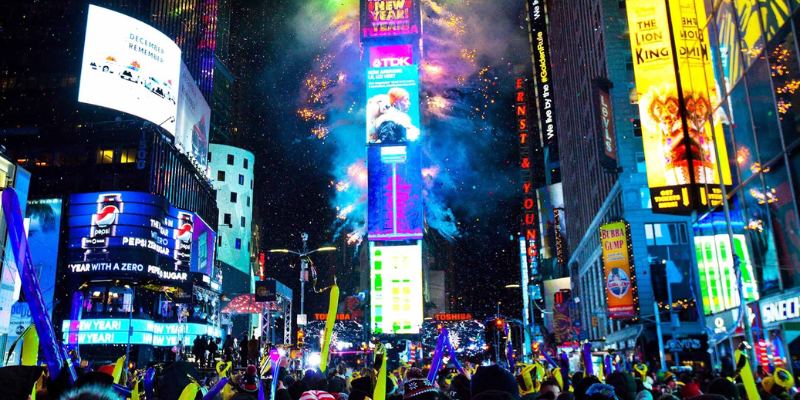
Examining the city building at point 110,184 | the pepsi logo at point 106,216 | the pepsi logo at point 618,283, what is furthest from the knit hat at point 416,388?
the pepsi logo at point 106,216

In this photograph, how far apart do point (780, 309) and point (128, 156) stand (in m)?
52.7

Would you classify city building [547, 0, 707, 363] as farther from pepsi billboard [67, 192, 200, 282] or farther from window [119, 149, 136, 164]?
window [119, 149, 136, 164]

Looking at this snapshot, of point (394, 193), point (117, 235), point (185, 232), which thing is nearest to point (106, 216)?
point (117, 235)

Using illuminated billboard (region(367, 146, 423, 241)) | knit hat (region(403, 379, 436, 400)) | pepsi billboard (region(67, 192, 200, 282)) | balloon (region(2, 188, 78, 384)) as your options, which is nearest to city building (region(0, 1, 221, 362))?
pepsi billboard (region(67, 192, 200, 282))

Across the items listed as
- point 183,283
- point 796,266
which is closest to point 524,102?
point 183,283

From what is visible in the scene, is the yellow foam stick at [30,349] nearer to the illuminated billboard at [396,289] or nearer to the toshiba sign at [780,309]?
the toshiba sign at [780,309]

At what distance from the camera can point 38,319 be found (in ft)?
14.1

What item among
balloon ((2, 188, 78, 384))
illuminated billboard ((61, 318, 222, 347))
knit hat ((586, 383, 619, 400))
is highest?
illuminated billboard ((61, 318, 222, 347))

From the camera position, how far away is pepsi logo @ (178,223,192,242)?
56.6 m

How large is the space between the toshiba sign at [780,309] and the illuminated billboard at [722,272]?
1.31 m

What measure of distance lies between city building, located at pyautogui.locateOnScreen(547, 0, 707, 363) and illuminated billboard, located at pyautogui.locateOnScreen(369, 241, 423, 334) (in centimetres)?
1878

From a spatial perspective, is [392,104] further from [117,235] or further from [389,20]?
[117,235]

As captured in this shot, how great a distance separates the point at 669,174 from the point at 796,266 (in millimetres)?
9813

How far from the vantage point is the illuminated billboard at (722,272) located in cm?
2336
